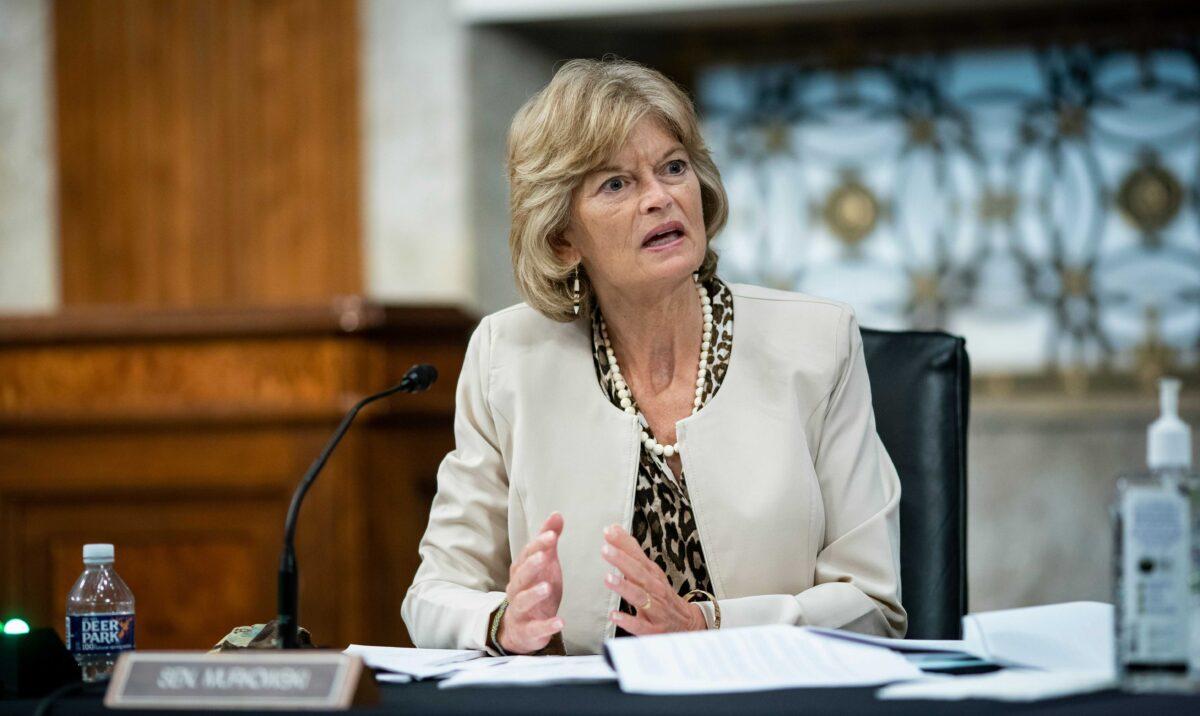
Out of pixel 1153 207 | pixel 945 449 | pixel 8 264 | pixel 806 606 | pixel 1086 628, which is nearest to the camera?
pixel 1086 628

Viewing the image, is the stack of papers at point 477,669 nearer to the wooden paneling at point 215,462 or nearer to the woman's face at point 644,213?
the woman's face at point 644,213

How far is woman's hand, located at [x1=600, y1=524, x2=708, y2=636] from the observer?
162 centimetres

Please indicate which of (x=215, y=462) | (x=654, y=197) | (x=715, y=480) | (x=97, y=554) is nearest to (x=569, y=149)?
(x=654, y=197)

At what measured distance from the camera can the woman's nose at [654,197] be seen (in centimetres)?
197

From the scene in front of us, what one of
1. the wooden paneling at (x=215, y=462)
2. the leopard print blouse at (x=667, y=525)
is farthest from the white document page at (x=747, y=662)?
the wooden paneling at (x=215, y=462)

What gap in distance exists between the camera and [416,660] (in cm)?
152

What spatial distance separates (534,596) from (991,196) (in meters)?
3.42

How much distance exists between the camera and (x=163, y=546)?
10.9 ft

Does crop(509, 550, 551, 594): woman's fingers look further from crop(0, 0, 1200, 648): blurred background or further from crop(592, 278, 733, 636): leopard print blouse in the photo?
crop(0, 0, 1200, 648): blurred background

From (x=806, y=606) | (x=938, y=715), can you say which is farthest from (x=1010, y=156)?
(x=938, y=715)

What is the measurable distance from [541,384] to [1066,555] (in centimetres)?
309

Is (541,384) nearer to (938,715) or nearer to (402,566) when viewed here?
(938,715)

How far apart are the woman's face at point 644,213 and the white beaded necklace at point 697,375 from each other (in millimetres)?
109

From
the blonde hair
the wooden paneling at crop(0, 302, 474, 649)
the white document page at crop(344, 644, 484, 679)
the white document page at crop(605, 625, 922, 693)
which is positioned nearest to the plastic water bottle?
the white document page at crop(344, 644, 484, 679)
